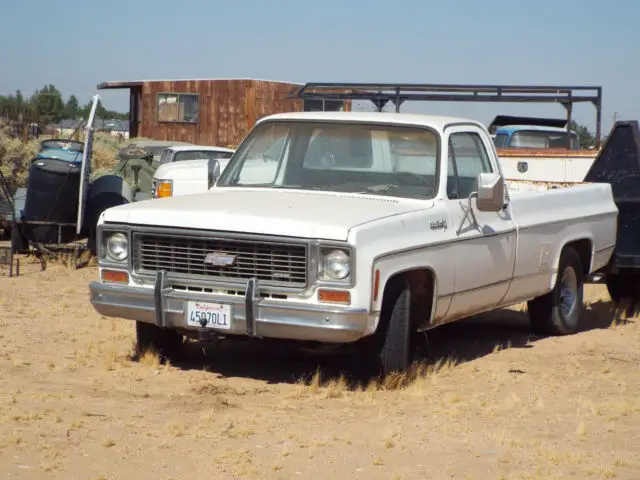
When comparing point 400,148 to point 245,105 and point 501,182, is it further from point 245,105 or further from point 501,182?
point 245,105

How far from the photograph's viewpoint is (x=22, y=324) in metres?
9.10

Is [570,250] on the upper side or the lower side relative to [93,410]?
upper

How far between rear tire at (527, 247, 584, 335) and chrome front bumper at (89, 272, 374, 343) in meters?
3.18

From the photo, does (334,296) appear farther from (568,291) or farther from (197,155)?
(197,155)

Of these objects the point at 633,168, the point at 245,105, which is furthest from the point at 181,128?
the point at 633,168

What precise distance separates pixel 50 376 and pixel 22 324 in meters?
2.09

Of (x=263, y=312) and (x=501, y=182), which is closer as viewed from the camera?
(x=263, y=312)

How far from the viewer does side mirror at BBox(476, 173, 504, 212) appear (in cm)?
760

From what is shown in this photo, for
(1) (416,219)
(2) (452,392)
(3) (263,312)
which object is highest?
(1) (416,219)

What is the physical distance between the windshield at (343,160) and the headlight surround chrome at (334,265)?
3.96ft

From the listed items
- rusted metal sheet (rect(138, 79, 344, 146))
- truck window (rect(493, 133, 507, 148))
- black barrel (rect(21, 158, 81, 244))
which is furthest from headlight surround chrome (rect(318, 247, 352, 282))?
rusted metal sheet (rect(138, 79, 344, 146))

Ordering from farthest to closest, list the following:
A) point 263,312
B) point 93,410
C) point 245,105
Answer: point 245,105, point 263,312, point 93,410

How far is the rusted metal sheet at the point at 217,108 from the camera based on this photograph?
35031mm

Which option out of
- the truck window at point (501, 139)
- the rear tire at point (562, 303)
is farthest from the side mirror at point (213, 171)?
the truck window at point (501, 139)
